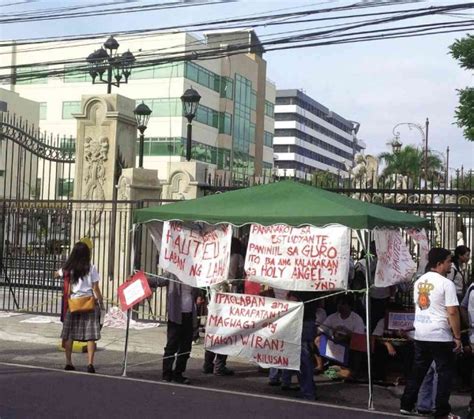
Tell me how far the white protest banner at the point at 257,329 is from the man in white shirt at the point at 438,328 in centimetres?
146

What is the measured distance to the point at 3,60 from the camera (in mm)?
60719

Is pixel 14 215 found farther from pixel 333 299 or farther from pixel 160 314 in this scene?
pixel 333 299

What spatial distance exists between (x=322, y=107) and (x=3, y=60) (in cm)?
8323

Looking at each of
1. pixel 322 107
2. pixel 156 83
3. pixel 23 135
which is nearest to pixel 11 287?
pixel 23 135

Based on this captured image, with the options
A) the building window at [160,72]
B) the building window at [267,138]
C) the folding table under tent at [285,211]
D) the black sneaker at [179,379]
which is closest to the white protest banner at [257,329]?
the black sneaker at [179,379]

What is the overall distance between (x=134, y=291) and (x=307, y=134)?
11934cm

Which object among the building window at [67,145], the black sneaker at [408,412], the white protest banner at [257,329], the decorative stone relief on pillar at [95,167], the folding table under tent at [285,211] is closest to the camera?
the black sneaker at [408,412]

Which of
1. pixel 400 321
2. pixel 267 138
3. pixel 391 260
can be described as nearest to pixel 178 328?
pixel 391 260

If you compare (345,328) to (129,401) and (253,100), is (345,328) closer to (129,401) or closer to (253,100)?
(129,401)

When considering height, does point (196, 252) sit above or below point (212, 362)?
above

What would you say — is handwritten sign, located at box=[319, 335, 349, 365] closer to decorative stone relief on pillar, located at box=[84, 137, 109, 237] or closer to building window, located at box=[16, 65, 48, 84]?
decorative stone relief on pillar, located at box=[84, 137, 109, 237]

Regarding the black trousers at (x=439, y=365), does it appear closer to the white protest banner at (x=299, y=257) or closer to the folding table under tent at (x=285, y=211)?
the folding table under tent at (x=285, y=211)

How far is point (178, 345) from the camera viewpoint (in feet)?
30.3

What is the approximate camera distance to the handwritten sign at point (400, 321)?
9664 millimetres
